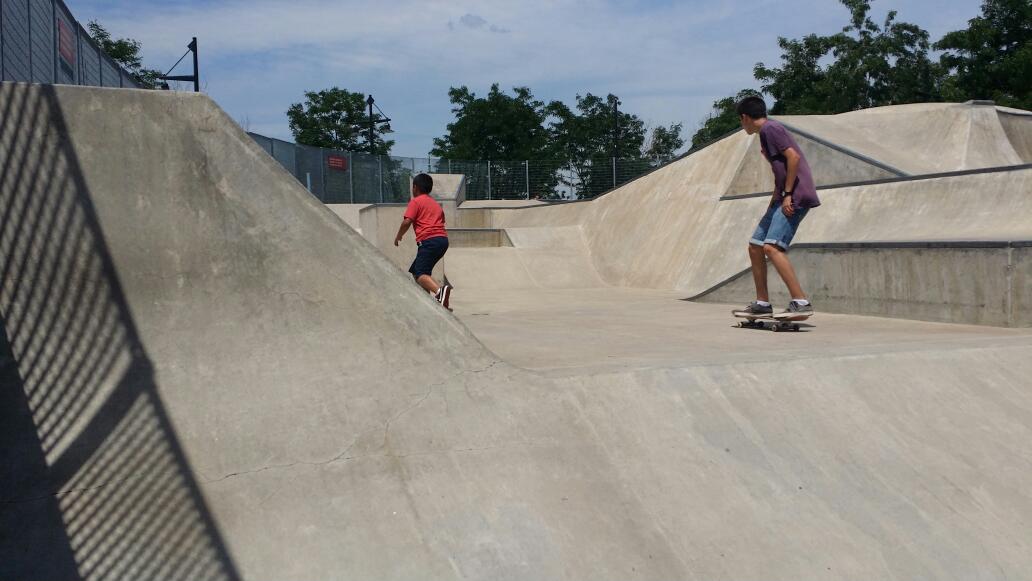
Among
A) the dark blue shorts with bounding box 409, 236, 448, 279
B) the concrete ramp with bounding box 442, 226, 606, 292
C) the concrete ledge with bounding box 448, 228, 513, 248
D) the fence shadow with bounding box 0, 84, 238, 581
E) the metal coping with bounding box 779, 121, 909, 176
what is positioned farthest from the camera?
the concrete ledge with bounding box 448, 228, 513, 248

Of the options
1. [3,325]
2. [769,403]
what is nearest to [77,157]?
[3,325]

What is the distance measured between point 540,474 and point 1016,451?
2332mm

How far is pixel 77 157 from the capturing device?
339 centimetres

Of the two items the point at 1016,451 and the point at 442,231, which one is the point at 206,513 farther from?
the point at 442,231

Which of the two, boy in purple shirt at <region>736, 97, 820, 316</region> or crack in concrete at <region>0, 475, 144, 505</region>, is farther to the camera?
boy in purple shirt at <region>736, 97, 820, 316</region>

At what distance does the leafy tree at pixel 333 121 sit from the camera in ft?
230

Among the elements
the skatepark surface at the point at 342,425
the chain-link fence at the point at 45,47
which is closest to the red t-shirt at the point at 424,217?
the chain-link fence at the point at 45,47

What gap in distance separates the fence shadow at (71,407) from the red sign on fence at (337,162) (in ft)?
84.6

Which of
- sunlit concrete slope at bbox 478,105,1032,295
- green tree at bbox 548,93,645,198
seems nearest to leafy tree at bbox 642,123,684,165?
green tree at bbox 548,93,645,198

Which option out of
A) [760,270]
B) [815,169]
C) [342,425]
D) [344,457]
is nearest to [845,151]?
[815,169]

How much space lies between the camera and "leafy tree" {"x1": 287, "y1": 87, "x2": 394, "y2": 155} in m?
70.2

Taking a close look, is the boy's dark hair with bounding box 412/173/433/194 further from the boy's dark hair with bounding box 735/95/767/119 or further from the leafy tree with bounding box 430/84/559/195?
→ the leafy tree with bounding box 430/84/559/195

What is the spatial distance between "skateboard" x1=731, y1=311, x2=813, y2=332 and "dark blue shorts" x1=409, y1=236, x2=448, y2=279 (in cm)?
309

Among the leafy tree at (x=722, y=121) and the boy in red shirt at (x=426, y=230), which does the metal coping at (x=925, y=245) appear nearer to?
the boy in red shirt at (x=426, y=230)
